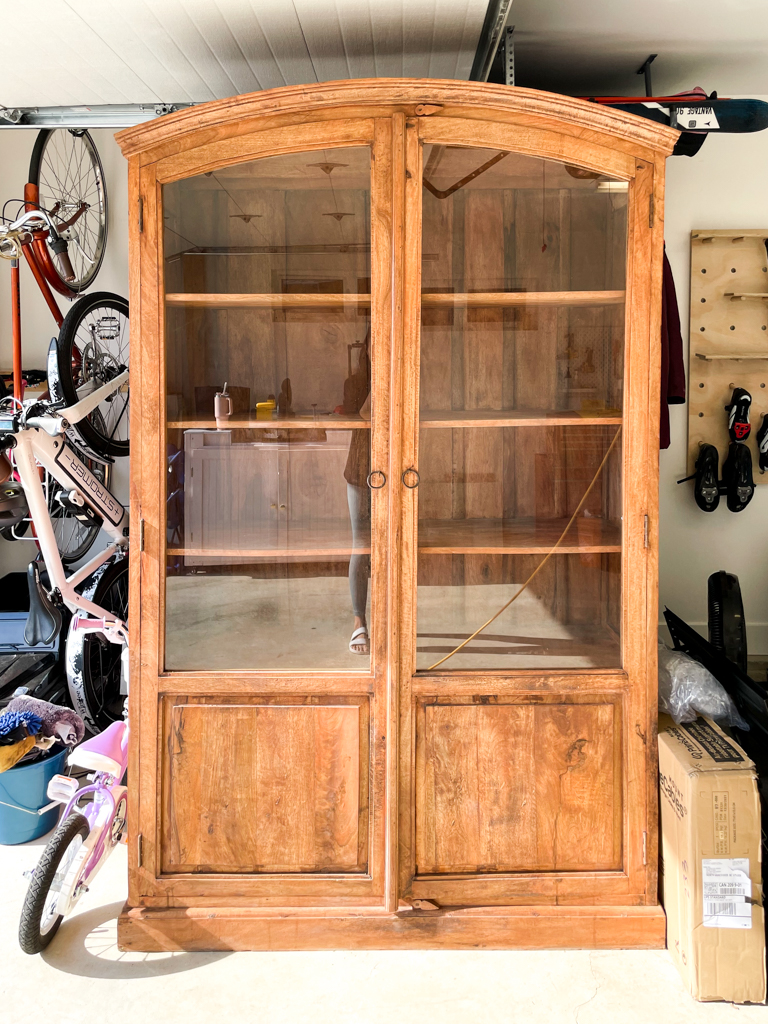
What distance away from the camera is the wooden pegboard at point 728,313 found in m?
2.99

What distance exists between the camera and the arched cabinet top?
179 centimetres

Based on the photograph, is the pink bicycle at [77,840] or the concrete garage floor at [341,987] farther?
the pink bicycle at [77,840]

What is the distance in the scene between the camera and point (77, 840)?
2.03 metres

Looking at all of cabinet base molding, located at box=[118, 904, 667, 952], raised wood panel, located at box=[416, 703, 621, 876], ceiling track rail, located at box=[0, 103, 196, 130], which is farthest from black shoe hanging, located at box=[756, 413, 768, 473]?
ceiling track rail, located at box=[0, 103, 196, 130]

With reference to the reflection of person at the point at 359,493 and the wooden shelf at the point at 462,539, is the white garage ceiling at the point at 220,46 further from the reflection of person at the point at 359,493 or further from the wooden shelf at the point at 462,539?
the wooden shelf at the point at 462,539

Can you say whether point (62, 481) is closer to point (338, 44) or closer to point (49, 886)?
point (49, 886)

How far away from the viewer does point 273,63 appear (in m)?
2.28

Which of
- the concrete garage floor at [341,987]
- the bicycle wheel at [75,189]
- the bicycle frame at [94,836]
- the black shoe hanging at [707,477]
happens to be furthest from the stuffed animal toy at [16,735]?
the black shoe hanging at [707,477]

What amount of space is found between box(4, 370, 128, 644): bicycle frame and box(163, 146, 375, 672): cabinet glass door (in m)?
0.72

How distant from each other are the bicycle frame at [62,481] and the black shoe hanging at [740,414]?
241cm

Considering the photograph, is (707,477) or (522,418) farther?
(707,477)

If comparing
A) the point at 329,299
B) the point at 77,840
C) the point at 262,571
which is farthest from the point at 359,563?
the point at 77,840

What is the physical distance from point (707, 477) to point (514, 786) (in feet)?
5.40

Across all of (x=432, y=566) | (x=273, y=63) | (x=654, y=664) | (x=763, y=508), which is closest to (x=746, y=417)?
(x=763, y=508)
